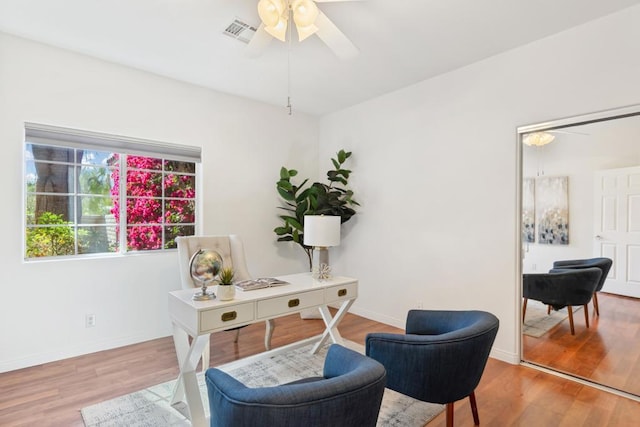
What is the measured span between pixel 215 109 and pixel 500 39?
2946 millimetres

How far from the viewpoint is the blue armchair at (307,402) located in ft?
3.59

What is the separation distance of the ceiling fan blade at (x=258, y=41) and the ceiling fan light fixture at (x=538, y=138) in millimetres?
2270

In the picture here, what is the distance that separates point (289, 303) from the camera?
2340 millimetres

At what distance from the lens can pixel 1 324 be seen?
2691mm

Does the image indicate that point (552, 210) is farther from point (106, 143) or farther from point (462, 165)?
point (106, 143)

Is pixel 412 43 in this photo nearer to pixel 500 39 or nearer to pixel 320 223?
pixel 500 39

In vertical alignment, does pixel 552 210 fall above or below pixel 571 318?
above

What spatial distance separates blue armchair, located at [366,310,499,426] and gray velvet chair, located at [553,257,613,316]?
131 cm

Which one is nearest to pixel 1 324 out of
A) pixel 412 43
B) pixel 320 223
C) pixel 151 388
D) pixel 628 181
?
pixel 151 388

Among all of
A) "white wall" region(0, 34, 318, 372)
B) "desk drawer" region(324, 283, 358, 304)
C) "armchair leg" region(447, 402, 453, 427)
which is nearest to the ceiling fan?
"white wall" region(0, 34, 318, 372)

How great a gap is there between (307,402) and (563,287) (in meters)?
2.67

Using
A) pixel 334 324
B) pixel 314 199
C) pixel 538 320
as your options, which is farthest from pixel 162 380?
pixel 538 320

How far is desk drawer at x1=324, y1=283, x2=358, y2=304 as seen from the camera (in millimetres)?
2602

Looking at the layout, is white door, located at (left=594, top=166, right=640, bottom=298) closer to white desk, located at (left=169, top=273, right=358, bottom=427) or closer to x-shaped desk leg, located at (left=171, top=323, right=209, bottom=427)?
white desk, located at (left=169, top=273, right=358, bottom=427)
